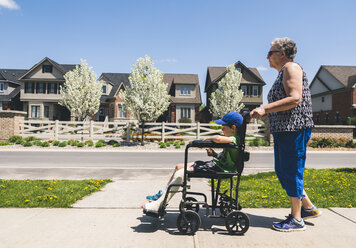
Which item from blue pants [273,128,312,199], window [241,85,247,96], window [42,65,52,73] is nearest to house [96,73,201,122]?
window [241,85,247,96]

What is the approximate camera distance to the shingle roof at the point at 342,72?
36.7m

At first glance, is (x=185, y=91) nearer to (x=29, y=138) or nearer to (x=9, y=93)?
(x=29, y=138)

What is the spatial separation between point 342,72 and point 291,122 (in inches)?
1678

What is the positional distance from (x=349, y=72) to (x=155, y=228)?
44.0 metres

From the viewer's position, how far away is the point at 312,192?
527 centimetres

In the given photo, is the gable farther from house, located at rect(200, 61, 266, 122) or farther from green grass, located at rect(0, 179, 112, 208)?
green grass, located at rect(0, 179, 112, 208)

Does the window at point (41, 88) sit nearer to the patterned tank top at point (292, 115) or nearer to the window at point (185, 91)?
the window at point (185, 91)

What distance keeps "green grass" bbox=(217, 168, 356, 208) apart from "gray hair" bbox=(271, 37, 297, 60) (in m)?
2.42

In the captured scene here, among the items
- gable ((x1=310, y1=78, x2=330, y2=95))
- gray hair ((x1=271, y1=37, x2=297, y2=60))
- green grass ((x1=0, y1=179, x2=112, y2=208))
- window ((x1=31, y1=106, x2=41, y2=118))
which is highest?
gable ((x1=310, y1=78, x2=330, y2=95))

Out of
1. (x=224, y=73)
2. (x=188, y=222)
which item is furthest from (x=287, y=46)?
(x=224, y=73)

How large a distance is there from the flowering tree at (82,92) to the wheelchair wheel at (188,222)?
2413 centimetres

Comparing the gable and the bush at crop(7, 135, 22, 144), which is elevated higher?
the gable

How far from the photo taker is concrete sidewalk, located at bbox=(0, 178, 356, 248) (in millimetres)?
2934

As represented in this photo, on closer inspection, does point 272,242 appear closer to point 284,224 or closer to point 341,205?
point 284,224
